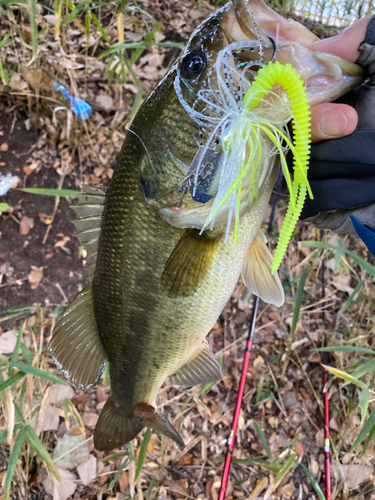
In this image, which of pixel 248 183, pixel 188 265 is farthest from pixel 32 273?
pixel 248 183

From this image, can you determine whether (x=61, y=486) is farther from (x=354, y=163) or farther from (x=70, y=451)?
(x=354, y=163)

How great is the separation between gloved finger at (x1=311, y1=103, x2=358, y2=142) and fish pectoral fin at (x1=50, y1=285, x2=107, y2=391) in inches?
41.4

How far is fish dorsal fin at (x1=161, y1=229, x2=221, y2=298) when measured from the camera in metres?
1.22

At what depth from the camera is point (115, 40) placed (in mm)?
3473

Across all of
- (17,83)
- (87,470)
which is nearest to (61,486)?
(87,470)

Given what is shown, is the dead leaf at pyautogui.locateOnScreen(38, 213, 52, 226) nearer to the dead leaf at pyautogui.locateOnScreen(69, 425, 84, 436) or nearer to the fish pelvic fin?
the dead leaf at pyautogui.locateOnScreen(69, 425, 84, 436)

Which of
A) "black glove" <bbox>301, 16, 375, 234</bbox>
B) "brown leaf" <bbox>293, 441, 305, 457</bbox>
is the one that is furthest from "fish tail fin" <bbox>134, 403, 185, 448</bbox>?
"brown leaf" <bbox>293, 441, 305, 457</bbox>

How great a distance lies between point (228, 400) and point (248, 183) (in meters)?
2.02

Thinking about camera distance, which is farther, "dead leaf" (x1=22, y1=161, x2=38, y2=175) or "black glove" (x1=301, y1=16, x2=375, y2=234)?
"dead leaf" (x1=22, y1=161, x2=38, y2=175)

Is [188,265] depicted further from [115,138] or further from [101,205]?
[115,138]

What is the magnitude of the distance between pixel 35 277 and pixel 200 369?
1.63 m

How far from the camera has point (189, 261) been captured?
1.23m

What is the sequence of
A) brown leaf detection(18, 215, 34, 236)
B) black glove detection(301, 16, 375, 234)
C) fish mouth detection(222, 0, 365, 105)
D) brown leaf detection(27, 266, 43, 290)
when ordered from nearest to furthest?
fish mouth detection(222, 0, 365, 105)
black glove detection(301, 16, 375, 234)
brown leaf detection(27, 266, 43, 290)
brown leaf detection(18, 215, 34, 236)

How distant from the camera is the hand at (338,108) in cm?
104
